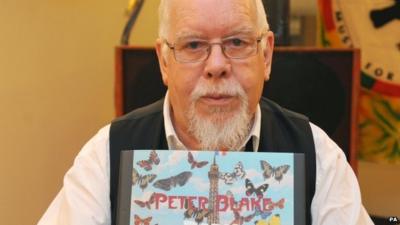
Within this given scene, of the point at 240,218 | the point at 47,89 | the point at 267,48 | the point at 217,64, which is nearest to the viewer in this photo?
the point at 240,218

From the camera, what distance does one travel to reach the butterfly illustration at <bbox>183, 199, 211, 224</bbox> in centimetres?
81

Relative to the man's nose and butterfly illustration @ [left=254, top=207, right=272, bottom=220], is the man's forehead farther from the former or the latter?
butterfly illustration @ [left=254, top=207, right=272, bottom=220]

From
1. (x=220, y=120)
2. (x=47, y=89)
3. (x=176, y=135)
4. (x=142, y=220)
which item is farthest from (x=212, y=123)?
(x=47, y=89)

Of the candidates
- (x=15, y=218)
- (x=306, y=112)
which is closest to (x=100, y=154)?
(x=306, y=112)

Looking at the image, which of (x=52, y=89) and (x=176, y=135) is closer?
(x=176, y=135)

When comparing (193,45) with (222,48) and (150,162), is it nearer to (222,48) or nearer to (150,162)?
(222,48)

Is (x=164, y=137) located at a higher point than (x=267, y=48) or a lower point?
lower

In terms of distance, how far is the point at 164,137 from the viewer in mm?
1074

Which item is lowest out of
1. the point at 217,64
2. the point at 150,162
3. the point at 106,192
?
the point at 106,192

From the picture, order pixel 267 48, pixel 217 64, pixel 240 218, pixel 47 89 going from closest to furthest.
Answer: pixel 240 218
pixel 217 64
pixel 267 48
pixel 47 89

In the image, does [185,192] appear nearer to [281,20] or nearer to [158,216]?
[158,216]

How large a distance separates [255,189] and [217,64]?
0.23 m

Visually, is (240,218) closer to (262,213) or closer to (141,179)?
(262,213)

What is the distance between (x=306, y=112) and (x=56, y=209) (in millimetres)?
784
